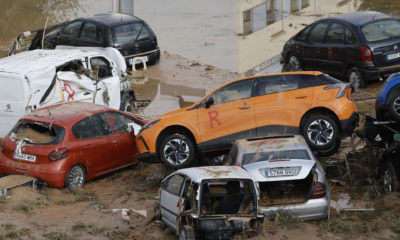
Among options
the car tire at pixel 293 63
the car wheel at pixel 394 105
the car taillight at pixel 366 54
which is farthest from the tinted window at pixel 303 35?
the car wheel at pixel 394 105

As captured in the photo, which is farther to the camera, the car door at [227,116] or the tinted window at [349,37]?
the tinted window at [349,37]

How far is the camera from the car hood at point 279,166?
1041cm

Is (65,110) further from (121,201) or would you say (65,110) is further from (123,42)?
(123,42)

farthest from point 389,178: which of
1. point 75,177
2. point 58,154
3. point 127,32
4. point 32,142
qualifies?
point 127,32

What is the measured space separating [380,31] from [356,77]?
121cm

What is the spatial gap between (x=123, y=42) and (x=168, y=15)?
28.4ft

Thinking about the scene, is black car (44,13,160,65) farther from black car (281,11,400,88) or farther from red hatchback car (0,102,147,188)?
red hatchback car (0,102,147,188)

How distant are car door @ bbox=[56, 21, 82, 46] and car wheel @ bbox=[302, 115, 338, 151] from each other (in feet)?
34.5

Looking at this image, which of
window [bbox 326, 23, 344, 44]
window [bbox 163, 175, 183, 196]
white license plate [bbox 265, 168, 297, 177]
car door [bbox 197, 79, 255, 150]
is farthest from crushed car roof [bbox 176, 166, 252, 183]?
window [bbox 326, 23, 344, 44]

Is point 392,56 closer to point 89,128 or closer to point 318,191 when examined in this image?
point 318,191

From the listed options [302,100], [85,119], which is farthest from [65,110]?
[302,100]

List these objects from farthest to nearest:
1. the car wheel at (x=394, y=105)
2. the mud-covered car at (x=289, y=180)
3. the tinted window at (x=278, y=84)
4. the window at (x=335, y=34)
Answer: the window at (x=335, y=34) < the car wheel at (x=394, y=105) < the tinted window at (x=278, y=84) < the mud-covered car at (x=289, y=180)

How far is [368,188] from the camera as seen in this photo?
12.3m

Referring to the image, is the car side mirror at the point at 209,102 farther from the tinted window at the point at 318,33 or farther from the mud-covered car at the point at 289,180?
the tinted window at the point at 318,33
